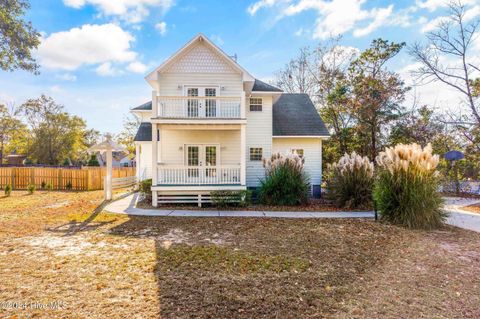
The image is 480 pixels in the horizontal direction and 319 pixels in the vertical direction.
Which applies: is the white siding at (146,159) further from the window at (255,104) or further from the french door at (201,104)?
the window at (255,104)

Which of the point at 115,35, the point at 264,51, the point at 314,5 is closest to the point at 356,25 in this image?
the point at 314,5

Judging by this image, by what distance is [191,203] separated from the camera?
1154cm

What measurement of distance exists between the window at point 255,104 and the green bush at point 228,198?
18.3 feet

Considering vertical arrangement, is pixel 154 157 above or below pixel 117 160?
below

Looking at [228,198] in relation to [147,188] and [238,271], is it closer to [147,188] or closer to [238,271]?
[147,188]

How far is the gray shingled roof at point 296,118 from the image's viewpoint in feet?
50.0

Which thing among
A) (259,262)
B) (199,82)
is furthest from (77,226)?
(199,82)

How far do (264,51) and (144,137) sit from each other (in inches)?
466

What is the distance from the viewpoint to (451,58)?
1335cm

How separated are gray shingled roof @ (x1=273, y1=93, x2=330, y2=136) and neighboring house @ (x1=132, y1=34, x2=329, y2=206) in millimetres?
62

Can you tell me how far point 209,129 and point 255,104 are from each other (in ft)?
12.3

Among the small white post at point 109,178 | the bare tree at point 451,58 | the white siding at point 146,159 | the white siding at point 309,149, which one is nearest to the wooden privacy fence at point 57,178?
the white siding at point 146,159

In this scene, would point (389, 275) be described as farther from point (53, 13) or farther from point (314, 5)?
point (53, 13)

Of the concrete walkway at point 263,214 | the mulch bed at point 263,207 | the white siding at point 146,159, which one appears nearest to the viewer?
the concrete walkway at point 263,214
